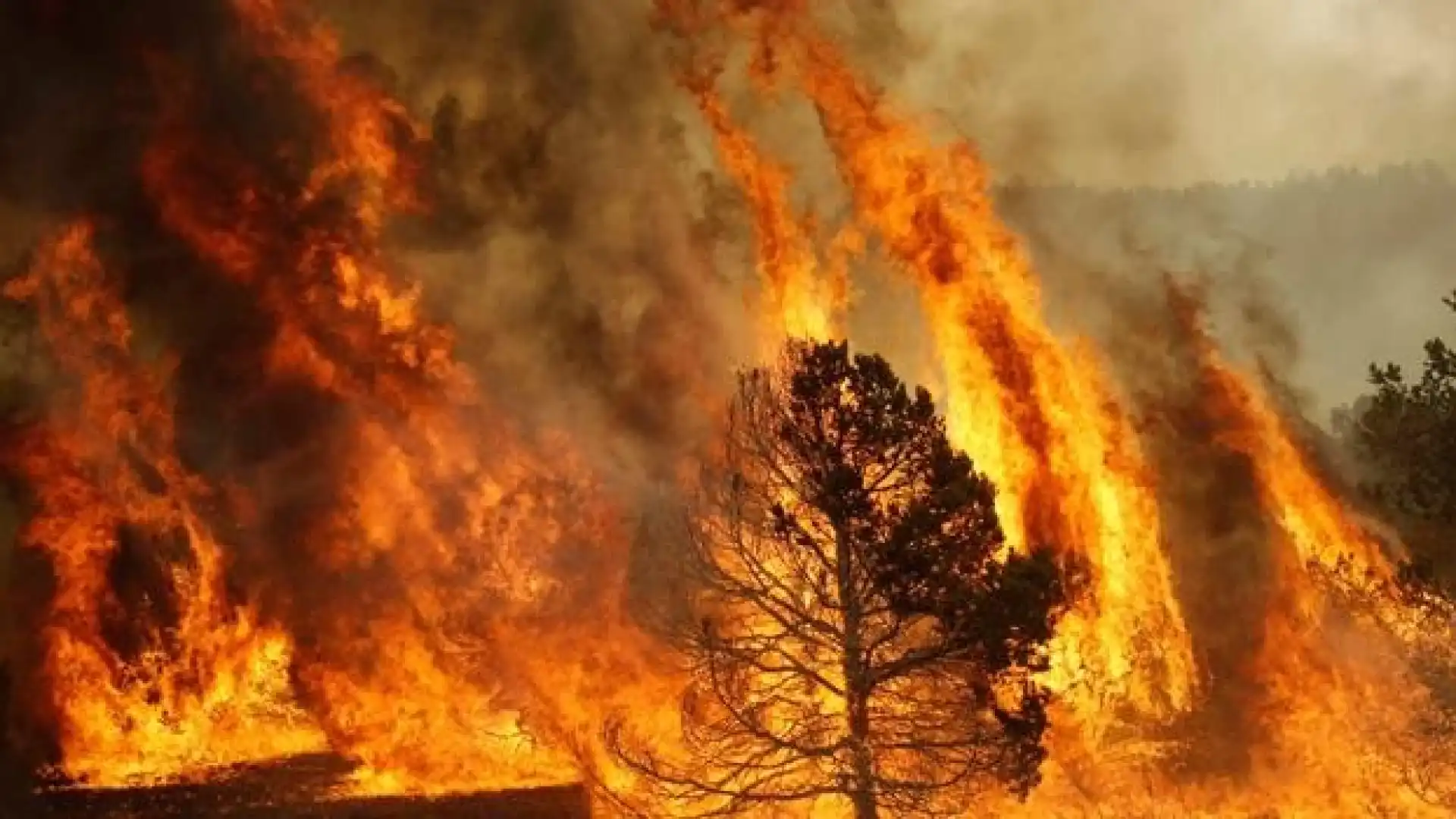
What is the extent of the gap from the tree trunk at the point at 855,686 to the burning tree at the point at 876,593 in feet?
0.06

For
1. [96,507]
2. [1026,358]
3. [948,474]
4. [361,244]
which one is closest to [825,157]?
[1026,358]

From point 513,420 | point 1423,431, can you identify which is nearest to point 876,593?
point 1423,431

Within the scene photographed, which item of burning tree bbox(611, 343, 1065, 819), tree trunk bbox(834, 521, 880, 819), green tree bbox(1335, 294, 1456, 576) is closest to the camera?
burning tree bbox(611, 343, 1065, 819)

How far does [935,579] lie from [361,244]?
1333cm

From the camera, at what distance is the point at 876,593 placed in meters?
14.3

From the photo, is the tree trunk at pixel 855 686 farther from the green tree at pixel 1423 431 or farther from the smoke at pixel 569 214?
the smoke at pixel 569 214

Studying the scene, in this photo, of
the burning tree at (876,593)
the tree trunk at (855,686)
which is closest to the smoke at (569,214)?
the burning tree at (876,593)

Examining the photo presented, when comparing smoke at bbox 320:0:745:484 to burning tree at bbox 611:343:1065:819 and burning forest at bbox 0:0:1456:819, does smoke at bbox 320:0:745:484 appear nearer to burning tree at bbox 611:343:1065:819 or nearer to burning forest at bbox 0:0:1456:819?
burning forest at bbox 0:0:1456:819

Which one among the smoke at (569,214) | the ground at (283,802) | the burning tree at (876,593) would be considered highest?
the smoke at (569,214)

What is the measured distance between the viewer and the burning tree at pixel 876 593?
13.9 metres

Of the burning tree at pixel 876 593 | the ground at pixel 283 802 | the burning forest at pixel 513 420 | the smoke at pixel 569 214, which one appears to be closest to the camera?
the burning tree at pixel 876 593

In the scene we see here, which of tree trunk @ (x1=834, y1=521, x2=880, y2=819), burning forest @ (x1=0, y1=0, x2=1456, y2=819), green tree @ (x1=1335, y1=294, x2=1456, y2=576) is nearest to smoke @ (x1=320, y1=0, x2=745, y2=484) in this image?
burning forest @ (x1=0, y1=0, x2=1456, y2=819)

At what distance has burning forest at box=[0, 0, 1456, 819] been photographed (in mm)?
19828

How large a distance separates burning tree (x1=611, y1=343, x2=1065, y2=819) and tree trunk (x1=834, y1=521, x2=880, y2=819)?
0.06 ft
